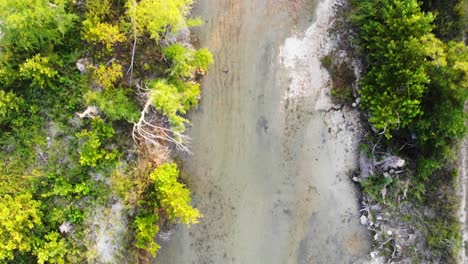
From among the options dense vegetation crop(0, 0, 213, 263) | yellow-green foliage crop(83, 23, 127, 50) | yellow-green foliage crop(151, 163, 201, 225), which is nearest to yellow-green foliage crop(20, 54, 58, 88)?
dense vegetation crop(0, 0, 213, 263)

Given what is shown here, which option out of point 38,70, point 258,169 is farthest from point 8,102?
point 258,169

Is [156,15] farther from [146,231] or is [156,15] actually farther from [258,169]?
[146,231]

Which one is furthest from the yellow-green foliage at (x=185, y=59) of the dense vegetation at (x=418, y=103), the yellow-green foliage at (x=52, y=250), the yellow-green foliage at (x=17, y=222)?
the yellow-green foliage at (x=52, y=250)

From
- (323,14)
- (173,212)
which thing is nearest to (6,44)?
(173,212)

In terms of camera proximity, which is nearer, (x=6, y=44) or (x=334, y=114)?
(x=6, y=44)

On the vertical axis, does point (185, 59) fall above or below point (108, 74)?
above

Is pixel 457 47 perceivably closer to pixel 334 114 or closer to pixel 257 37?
pixel 334 114

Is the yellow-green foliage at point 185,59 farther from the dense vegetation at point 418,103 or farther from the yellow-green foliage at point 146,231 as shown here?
the dense vegetation at point 418,103
